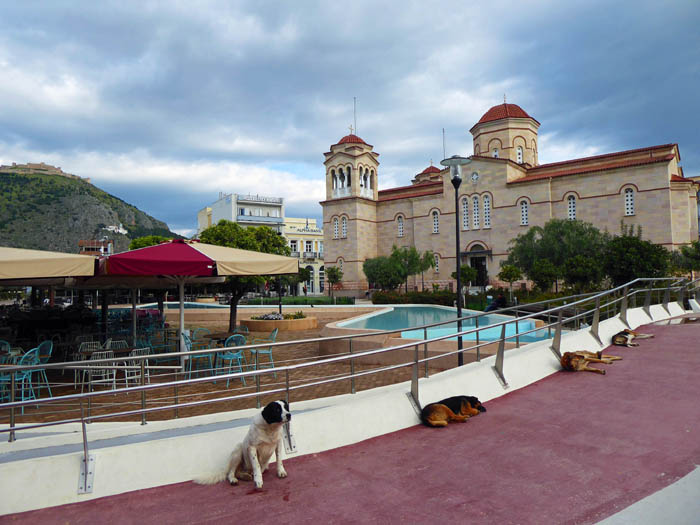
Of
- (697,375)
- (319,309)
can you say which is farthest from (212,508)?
(319,309)

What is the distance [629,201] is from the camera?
3152cm

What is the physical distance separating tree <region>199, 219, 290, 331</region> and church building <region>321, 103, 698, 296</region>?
21090 mm

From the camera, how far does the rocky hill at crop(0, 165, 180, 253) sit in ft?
281

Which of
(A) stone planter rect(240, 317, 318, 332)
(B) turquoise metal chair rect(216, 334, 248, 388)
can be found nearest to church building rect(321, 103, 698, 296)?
(A) stone planter rect(240, 317, 318, 332)

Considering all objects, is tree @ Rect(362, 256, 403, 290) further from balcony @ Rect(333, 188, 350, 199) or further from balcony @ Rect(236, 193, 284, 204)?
balcony @ Rect(236, 193, 284, 204)

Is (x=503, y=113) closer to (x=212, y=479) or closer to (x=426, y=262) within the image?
(x=426, y=262)

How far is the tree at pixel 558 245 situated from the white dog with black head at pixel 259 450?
25.1 m

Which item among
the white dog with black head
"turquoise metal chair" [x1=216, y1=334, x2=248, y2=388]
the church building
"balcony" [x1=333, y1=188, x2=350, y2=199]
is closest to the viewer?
the white dog with black head

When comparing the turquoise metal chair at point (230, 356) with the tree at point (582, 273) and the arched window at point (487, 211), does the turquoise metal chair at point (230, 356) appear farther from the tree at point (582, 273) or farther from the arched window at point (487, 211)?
the arched window at point (487, 211)

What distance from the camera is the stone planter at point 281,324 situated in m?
18.3

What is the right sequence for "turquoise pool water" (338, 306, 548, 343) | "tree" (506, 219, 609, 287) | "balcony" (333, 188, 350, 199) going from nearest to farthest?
1. "turquoise pool water" (338, 306, 548, 343)
2. "tree" (506, 219, 609, 287)
3. "balcony" (333, 188, 350, 199)

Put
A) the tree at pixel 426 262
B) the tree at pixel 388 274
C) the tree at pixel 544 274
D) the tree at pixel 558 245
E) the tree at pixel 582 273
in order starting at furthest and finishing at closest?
the tree at pixel 426 262 → the tree at pixel 388 274 → the tree at pixel 558 245 → the tree at pixel 544 274 → the tree at pixel 582 273

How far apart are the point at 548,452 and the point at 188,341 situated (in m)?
6.95

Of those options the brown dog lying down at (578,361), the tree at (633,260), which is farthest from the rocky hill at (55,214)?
the brown dog lying down at (578,361)
